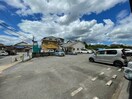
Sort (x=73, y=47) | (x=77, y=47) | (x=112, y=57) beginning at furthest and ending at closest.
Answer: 1. (x=77, y=47)
2. (x=73, y=47)
3. (x=112, y=57)

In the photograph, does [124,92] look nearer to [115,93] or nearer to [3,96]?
[115,93]

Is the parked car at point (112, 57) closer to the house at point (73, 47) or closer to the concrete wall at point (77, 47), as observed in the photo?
the house at point (73, 47)

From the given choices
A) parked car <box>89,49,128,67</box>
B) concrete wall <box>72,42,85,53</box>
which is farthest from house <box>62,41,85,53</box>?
parked car <box>89,49,128,67</box>

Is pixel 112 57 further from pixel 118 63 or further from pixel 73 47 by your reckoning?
pixel 73 47

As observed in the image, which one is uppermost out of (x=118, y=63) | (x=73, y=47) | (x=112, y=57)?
(x=73, y=47)

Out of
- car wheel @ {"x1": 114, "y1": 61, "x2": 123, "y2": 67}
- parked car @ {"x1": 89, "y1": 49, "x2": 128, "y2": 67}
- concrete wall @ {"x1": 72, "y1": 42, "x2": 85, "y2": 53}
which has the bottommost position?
car wheel @ {"x1": 114, "y1": 61, "x2": 123, "y2": 67}

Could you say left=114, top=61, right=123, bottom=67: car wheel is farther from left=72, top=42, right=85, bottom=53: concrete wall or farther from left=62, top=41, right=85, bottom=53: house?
left=72, top=42, right=85, bottom=53: concrete wall

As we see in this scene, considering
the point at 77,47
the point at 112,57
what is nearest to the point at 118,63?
the point at 112,57

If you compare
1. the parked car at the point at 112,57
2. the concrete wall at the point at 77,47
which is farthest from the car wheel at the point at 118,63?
the concrete wall at the point at 77,47

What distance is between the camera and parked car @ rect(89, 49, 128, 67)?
15516 millimetres

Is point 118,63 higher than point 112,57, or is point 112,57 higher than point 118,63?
point 112,57

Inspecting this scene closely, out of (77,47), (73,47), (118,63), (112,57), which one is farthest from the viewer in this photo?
(77,47)

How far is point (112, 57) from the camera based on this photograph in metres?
16.5

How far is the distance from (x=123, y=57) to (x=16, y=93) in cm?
1192
